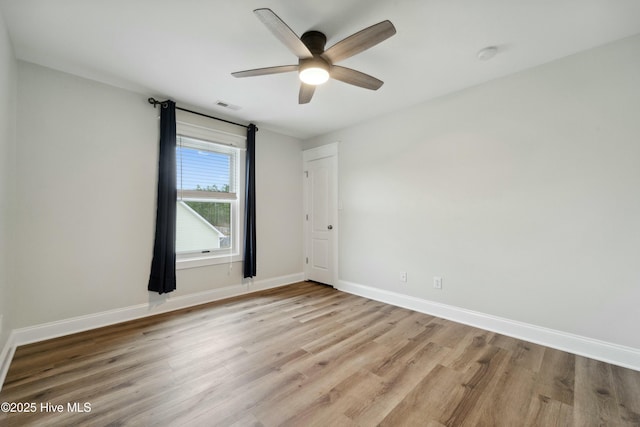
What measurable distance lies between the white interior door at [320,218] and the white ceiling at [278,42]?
5.21 feet

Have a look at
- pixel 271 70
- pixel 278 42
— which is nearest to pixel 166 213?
pixel 271 70

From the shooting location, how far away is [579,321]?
225 centimetres

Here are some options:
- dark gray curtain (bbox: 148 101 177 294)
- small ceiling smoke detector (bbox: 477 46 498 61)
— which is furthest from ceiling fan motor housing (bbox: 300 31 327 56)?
dark gray curtain (bbox: 148 101 177 294)

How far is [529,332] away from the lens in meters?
2.46

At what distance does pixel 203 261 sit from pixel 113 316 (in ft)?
3.49

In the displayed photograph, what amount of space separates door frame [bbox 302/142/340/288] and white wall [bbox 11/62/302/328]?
6.55 feet

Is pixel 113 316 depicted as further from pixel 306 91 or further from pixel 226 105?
pixel 306 91

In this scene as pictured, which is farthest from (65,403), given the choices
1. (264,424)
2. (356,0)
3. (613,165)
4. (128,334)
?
(613,165)

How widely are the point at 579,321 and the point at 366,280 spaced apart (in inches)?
87.2

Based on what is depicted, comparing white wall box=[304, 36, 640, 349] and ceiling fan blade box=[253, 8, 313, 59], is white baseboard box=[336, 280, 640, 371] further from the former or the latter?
ceiling fan blade box=[253, 8, 313, 59]

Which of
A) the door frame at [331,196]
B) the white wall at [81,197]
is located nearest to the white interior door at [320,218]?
the door frame at [331,196]

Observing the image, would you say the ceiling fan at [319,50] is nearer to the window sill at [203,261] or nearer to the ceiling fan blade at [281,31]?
the ceiling fan blade at [281,31]

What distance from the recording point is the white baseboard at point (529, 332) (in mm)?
2062

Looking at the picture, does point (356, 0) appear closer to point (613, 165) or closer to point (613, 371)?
point (613, 165)
